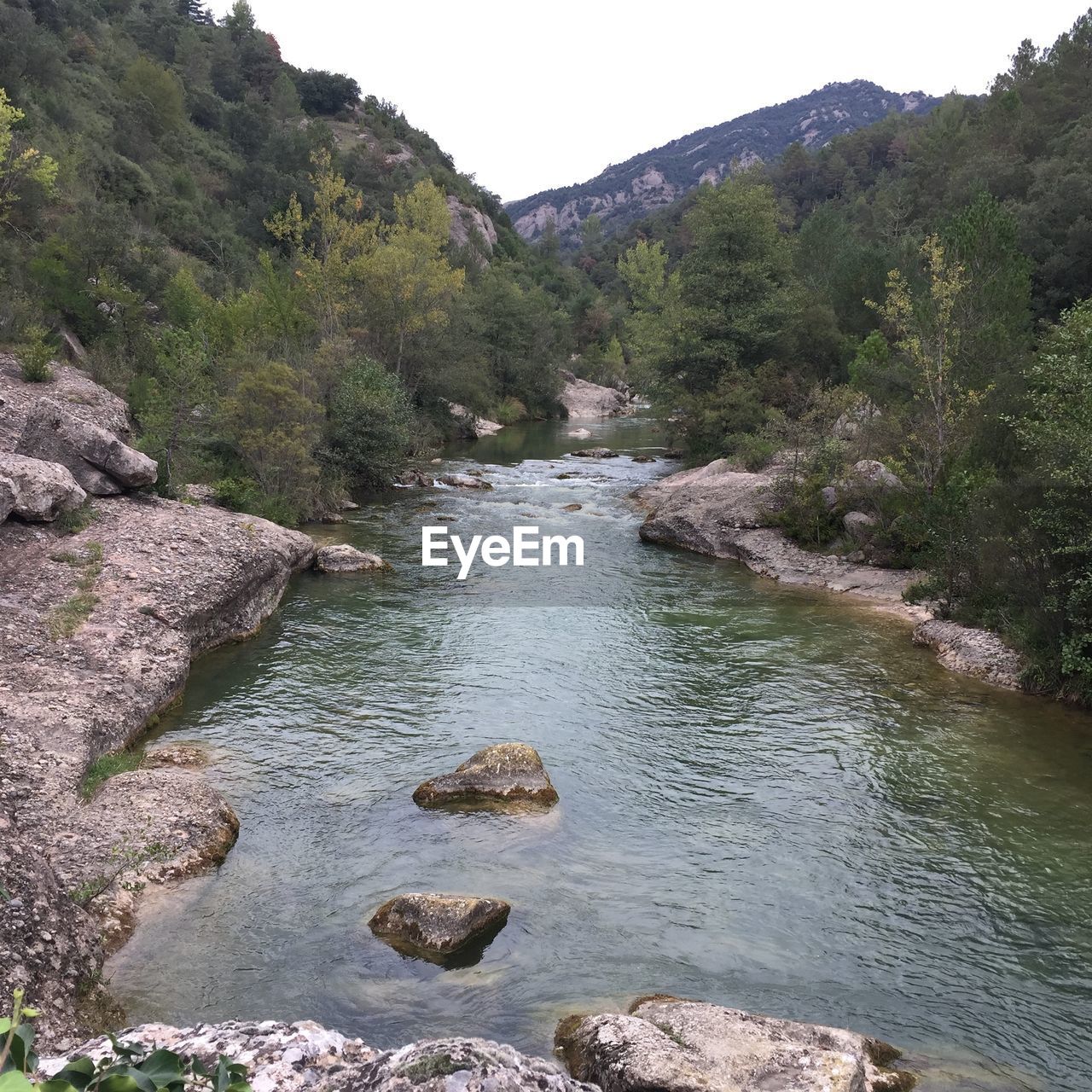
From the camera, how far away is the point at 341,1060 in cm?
724

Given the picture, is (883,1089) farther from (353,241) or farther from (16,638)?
(353,241)

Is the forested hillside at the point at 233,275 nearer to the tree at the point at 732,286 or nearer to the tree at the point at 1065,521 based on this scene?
the tree at the point at 732,286

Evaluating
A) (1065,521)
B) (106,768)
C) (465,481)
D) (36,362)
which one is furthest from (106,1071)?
(465,481)

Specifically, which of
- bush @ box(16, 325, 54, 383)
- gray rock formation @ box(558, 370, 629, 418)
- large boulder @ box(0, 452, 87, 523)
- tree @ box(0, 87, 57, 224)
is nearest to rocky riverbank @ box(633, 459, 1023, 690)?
large boulder @ box(0, 452, 87, 523)

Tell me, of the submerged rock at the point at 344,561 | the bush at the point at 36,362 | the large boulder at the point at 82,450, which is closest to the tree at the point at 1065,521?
the submerged rock at the point at 344,561

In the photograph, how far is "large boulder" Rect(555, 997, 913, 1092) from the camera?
25.8ft

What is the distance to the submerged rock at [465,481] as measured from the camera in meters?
42.2

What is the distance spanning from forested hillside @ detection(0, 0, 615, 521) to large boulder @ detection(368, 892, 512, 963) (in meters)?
18.1

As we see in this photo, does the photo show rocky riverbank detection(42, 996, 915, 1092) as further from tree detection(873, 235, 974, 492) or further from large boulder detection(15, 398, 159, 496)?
tree detection(873, 235, 974, 492)

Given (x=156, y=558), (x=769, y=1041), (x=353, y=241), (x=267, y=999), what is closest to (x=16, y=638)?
(x=156, y=558)

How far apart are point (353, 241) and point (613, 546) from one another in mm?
31993

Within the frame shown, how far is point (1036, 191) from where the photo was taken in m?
52.3

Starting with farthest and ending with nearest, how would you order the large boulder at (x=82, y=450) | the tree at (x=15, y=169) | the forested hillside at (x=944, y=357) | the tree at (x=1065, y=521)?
1. the tree at (x=15, y=169)
2. the large boulder at (x=82, y=450)
3. the forested hillside at (x=944, y=357)
4. the tree at (x=1065, y=521)

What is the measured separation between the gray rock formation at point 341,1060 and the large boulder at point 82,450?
18.4 meters
